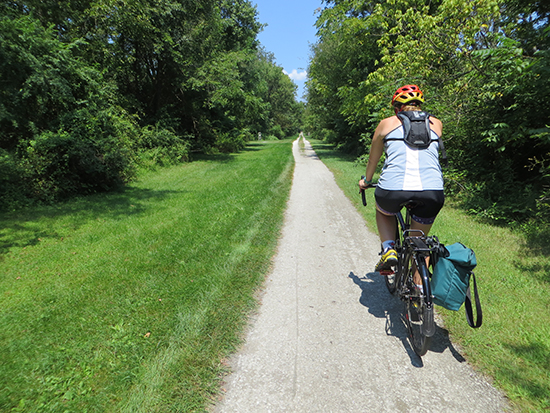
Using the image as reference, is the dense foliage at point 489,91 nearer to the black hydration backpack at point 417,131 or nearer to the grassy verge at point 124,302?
the black hydration backpack at point 417,131

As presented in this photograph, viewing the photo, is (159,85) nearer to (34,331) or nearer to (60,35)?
(60,35)

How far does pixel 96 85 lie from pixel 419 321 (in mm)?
10357

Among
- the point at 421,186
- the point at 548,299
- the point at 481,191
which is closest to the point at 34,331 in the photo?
the point at 421,186

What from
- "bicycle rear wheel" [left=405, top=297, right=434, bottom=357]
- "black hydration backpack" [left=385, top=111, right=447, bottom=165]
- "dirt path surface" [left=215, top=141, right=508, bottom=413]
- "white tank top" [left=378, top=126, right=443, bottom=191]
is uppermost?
"black hydration backpack" [left=385, top=111, right=447, bottom=165]

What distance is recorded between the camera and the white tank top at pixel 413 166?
263cm

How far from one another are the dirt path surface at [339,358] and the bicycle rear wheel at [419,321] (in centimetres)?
14

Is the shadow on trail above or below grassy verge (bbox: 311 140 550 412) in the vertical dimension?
below

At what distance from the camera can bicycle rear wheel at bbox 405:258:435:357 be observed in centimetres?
237

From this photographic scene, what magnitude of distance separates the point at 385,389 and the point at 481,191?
657 cm

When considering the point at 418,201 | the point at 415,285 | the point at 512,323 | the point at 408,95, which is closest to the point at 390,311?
the point at 415,285

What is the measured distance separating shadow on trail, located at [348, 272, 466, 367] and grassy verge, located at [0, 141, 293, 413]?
1.42 metres

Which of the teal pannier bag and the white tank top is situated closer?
the teal pannier bag

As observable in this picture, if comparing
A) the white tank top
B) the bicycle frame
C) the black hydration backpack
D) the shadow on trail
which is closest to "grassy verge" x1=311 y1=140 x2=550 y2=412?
the shadow on trail

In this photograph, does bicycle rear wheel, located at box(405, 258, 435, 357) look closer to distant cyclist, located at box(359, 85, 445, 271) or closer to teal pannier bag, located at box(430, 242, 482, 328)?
teal pannier bag, located at box(430, 242, 482, 328)
